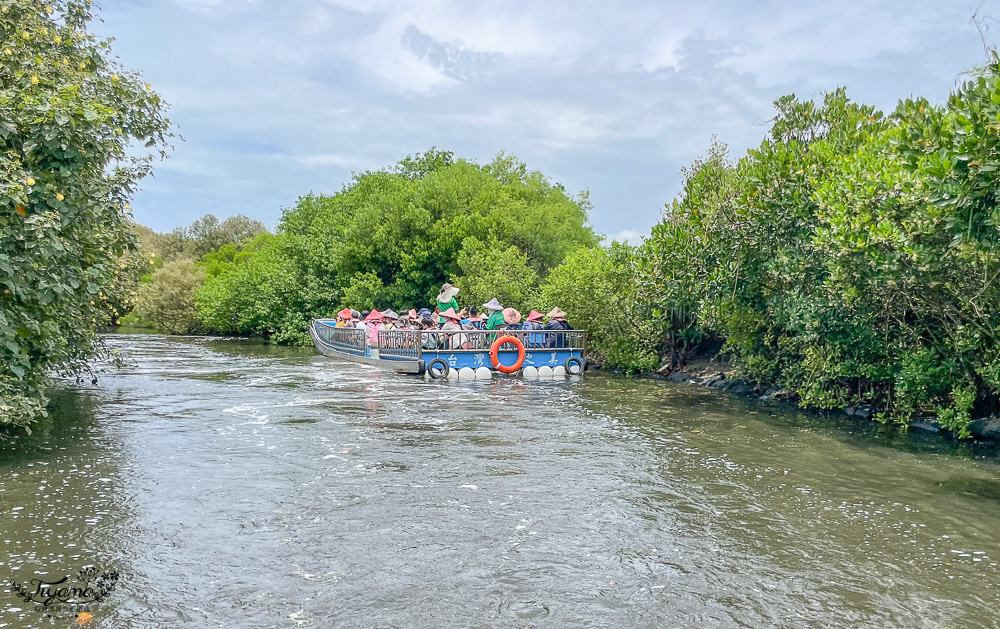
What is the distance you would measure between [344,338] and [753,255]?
16.7m

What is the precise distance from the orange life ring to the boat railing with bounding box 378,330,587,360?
0.29 meters

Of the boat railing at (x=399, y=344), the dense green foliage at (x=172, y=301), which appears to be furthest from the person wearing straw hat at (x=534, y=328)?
the dense green foliage at (x=172, y=301)

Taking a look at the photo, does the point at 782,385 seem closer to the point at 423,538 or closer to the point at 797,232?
the point at 797,232

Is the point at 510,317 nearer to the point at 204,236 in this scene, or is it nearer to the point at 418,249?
the point at 418,249

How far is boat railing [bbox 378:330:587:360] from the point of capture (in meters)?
21.5

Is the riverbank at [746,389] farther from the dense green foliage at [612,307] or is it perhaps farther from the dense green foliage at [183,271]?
the dense green foliage at [183,271]

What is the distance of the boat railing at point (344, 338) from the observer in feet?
85.6

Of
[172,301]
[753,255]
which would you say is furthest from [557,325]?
[172,301]

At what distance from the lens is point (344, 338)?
27906mm

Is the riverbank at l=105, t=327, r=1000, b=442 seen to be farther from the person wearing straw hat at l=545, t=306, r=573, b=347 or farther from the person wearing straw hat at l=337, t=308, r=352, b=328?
the person wearing straw hat at l=337, t=308, r=352, b=328

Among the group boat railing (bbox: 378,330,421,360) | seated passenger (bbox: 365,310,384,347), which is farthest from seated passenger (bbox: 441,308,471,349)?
seated passenger (bbox: 365,310,384,347)

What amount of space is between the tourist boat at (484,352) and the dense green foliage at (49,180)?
10.7m

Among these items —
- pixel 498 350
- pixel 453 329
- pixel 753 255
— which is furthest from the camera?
pixel 453 329

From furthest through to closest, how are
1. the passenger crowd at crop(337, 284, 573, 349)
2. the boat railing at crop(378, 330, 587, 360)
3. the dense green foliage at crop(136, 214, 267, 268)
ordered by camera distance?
1. the dense green foliage at crop(136, 214, 267, 268)
2. the passenger crowd at crop(337, 284, 573, 349)
3. the boat railing at crop(378, 330, 587, 360)
